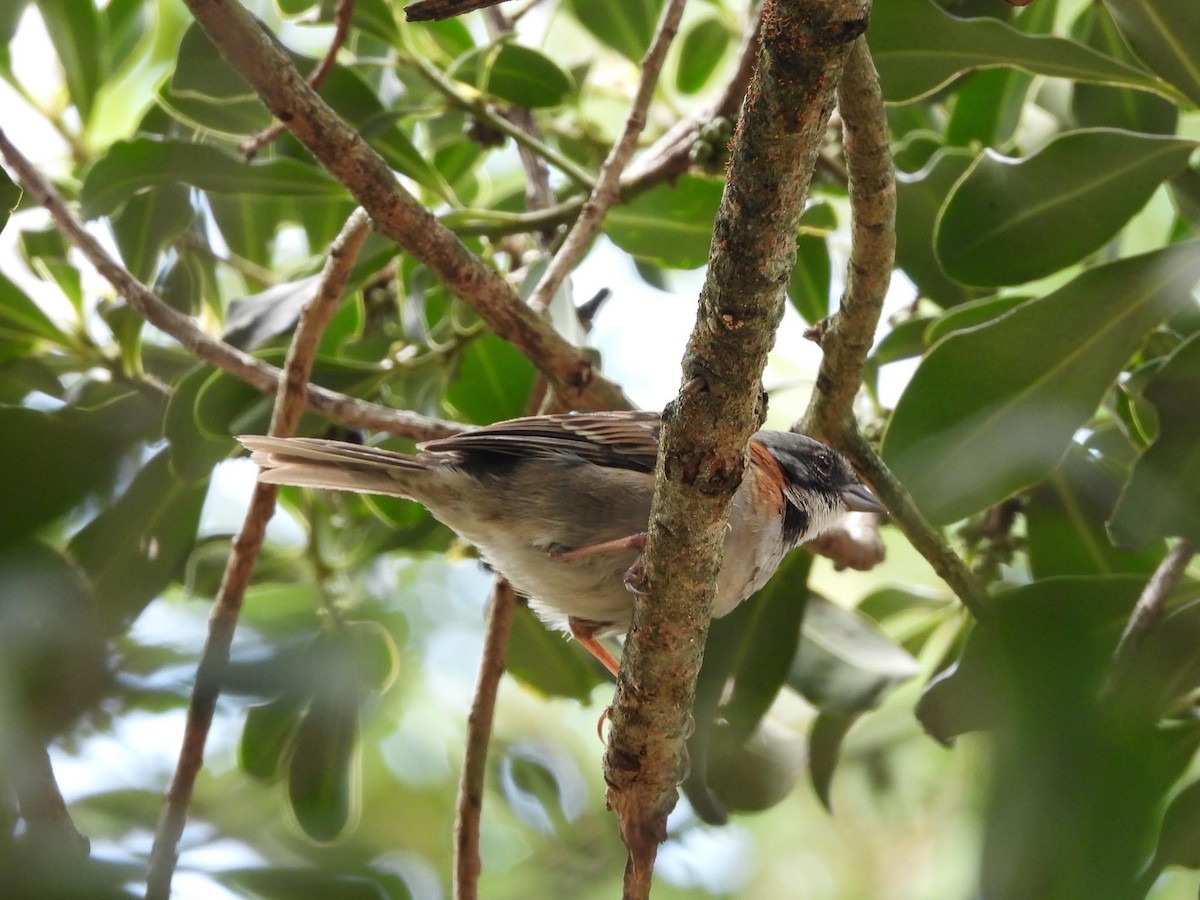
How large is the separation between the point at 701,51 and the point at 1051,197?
1.93 m

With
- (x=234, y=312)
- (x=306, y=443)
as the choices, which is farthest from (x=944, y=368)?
(x=234, y=312)

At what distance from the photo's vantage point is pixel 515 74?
Result: 3.38m

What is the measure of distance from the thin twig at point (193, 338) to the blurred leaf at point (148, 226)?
34 cm

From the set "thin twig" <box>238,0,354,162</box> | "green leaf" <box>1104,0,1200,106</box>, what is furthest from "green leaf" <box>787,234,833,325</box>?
"thin twig" <box>238,0,354,162</box>

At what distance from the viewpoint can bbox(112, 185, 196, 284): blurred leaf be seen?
3.27 meters

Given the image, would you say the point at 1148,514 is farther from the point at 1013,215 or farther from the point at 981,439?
the point at 1013,215

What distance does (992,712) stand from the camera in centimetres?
67

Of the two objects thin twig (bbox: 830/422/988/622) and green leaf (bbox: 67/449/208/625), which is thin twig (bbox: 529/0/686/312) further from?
green leaf (bbox: 67/449/208/625)

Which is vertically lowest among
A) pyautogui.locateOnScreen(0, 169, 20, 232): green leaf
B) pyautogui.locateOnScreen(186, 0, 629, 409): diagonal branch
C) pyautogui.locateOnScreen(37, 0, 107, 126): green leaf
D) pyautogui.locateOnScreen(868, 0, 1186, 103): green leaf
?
pyautogui.locateOnScreen(0, 169, 20, 232): green leaf

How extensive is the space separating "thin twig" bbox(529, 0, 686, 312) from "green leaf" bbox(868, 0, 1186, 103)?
671 mm

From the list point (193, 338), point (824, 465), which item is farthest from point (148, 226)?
point (824, 465)

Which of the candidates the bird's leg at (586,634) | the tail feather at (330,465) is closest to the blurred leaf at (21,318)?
the tail feather at (330,465)

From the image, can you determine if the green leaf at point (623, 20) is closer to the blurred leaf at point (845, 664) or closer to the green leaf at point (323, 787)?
the blurred leaf at point (845, 664)

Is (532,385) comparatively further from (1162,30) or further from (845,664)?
(1162,30)
